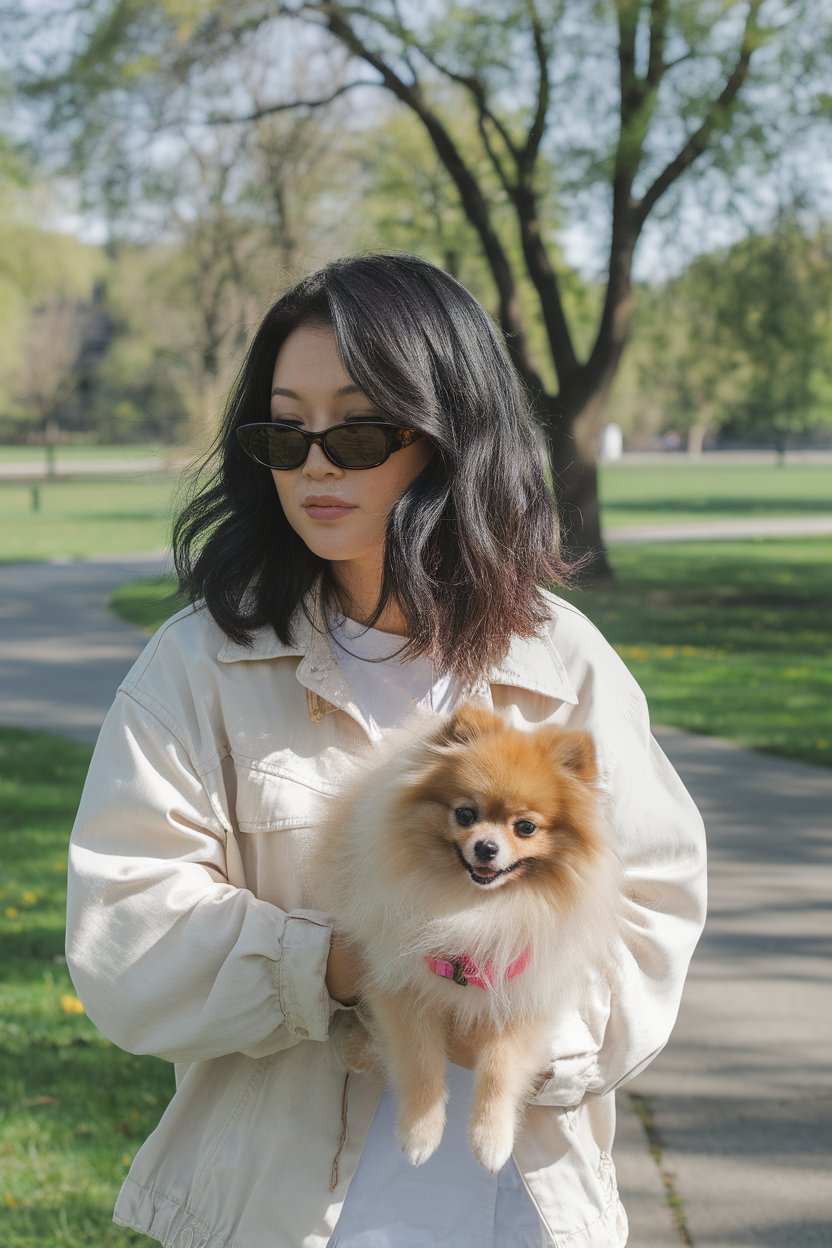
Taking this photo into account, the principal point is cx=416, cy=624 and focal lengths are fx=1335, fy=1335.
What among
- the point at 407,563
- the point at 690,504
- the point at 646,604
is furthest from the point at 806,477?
the point at 407,563

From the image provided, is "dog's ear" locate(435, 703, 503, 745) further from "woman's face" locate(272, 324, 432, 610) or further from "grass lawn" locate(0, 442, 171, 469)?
"grass lawn" locate(0, 442, 171, 469)

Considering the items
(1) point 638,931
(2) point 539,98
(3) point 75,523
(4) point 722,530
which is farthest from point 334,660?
(3) point 75,523

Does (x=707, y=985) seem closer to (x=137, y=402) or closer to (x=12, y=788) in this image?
(x=12, y=788)

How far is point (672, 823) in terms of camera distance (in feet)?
7.60

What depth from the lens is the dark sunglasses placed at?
2318 mm

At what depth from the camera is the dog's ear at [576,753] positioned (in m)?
2.17

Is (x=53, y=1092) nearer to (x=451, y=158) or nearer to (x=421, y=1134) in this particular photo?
(x=421, y=1134)

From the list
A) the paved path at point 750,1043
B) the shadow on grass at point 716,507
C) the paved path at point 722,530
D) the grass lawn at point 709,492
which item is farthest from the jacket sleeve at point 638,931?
the shadow on grass at point 716,507

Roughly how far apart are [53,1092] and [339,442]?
340 centimetres

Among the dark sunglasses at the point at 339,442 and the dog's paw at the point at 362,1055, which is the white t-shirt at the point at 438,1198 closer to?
the dog's paw at the point at 362,1055

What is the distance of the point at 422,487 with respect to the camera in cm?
248

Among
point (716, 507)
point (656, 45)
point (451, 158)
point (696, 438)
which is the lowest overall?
point (696, 438)

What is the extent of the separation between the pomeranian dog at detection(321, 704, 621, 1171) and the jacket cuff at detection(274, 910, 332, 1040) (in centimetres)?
8

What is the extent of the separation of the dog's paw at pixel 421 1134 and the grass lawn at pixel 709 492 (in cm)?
3114
